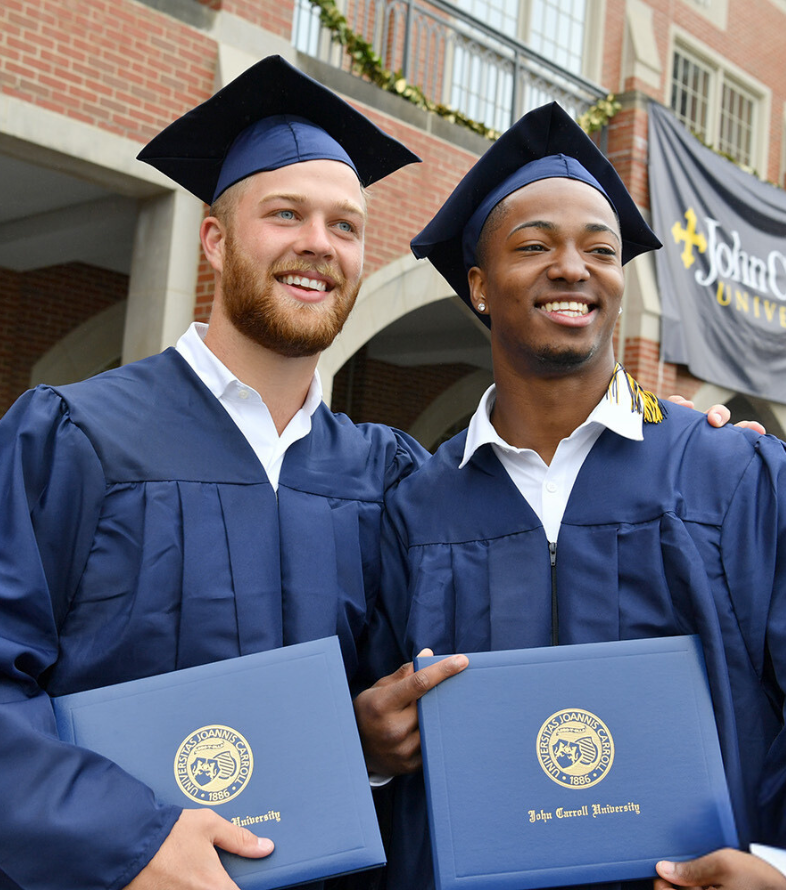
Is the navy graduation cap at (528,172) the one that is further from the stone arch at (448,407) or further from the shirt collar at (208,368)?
the stone arch at (448,407)

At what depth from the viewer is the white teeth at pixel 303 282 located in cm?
228

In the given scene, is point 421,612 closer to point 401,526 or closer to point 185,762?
point 401,526

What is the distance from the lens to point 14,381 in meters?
9.52

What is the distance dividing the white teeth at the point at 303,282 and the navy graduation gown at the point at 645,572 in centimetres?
54

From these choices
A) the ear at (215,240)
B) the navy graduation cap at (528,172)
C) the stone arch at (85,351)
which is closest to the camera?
the navy graduation cap at (528,172)

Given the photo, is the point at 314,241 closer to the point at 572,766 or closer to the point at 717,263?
the point at 572,766

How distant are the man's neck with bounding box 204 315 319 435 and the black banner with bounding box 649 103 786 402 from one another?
7307 millimetres

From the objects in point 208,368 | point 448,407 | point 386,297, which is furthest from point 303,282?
point 448,407

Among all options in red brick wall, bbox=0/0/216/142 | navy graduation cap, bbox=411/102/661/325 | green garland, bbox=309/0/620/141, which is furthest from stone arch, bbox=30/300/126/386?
navy graduation cap, bbox=411/102/661/325

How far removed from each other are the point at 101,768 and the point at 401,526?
2.80 ft

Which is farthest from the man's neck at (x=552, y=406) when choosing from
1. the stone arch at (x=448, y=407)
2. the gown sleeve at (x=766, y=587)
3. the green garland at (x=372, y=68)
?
the stone arch at (x=448, y=407)

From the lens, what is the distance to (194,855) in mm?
1632

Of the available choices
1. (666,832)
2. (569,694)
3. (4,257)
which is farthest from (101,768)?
(4,257)

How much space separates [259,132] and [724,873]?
74.6 inches
